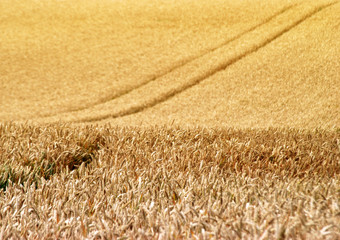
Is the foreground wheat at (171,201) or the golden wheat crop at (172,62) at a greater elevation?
the golden wheat crop at (172,62)

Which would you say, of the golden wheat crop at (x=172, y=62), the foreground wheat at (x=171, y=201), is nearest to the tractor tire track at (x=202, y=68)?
the golden wheat crop at (x=172, y=62)

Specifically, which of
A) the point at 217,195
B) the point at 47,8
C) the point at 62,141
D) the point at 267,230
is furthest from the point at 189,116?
the point at 47,8

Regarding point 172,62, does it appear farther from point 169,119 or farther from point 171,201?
point 171,201

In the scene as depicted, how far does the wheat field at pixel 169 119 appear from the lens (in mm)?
1214

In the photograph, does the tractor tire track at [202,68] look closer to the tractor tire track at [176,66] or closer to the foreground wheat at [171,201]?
the tractor tire track at [176,66]

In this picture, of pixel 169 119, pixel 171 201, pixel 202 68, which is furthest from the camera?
pixel 202 68

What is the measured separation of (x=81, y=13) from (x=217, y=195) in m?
7.71

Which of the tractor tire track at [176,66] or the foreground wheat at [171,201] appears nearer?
the foreground wheat at [171,201]

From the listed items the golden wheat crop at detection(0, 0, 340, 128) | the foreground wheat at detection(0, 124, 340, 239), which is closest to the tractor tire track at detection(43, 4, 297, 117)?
the golden wheat crop at detection(0, 0, 340, 128)

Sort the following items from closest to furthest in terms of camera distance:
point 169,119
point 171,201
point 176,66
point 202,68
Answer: point 171,201, point 169,119, point 202,68, point 176,66

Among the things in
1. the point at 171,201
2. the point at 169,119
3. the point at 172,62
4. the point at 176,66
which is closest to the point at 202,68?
the point at 176,66

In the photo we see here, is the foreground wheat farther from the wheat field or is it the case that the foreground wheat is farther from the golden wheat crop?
the golden wheat crop

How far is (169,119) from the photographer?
4879 mm

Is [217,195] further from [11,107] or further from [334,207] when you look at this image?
[11,107]
